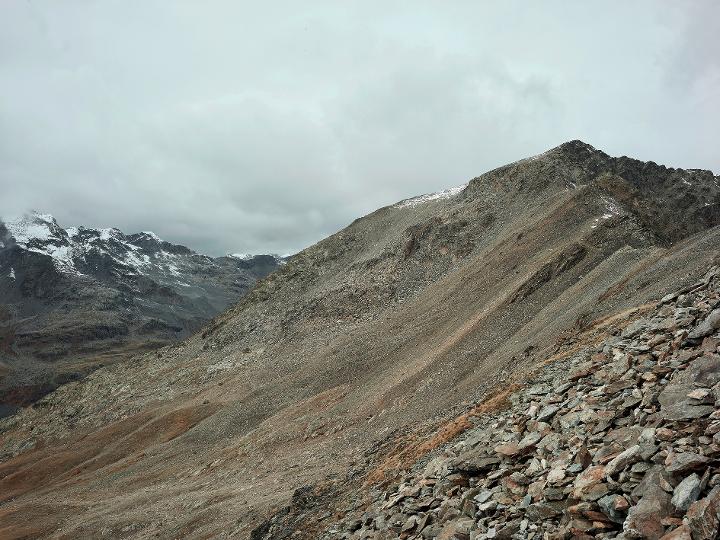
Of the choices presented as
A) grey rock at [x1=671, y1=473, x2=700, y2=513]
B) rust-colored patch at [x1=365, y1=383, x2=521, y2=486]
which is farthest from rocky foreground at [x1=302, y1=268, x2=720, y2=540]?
rust-colored patch at [x1=365, y1=383, x2=521, y2=486]

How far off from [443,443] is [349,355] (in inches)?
1280

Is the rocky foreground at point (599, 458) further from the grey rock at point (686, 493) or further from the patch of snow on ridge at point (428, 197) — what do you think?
the patch of snow on ridge at point (428, 197)

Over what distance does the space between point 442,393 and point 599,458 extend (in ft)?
70.9

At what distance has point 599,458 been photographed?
984 centimetres

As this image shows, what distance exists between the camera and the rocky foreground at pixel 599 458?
26.5 feet

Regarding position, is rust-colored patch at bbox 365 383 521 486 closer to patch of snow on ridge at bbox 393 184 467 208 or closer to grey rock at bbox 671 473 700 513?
grey rock at bbox 671 473 700 513

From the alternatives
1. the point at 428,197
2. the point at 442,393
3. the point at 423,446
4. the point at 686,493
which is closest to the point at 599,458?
the point at 686,493

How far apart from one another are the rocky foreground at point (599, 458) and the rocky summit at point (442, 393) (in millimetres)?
55

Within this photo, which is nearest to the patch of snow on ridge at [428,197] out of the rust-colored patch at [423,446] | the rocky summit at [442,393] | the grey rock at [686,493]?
the rocky summit at [442,393]

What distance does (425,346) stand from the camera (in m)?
44.4

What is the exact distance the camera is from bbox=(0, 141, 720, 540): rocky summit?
10.1 meters

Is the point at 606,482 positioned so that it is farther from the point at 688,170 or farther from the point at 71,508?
the point at 688,170

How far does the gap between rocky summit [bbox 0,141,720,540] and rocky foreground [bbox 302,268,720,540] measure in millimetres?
55

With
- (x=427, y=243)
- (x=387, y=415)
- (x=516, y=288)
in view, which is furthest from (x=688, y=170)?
(x=387, y=415)
